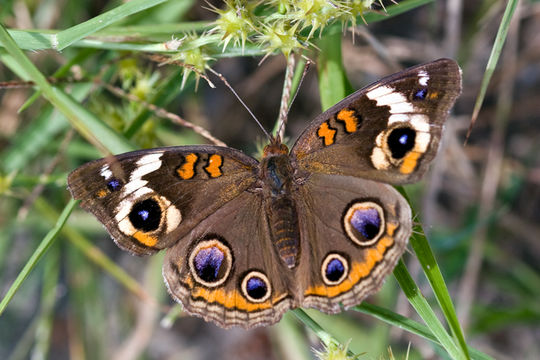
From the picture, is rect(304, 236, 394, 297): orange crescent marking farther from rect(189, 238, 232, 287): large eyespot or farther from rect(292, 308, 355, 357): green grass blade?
rect(189, 238, 232, 287): large eyespot

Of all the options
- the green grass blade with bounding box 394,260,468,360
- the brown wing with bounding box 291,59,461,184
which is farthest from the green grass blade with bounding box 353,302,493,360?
the brown wing with bounding box 291,59,461,184

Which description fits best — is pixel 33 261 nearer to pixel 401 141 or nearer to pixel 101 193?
pixel 101 193

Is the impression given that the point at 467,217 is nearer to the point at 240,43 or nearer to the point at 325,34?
the point at 325,34

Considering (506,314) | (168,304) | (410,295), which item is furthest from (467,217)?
(168,304)

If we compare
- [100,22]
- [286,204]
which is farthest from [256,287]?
[100,22]

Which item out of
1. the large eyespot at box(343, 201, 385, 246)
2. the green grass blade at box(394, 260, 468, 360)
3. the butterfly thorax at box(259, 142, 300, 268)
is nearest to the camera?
the green grass blade at box(394, 260, 468, 360)

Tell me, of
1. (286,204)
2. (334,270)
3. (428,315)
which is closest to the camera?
(428,315)
